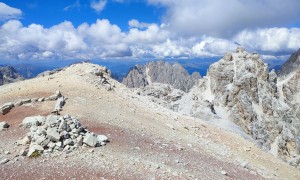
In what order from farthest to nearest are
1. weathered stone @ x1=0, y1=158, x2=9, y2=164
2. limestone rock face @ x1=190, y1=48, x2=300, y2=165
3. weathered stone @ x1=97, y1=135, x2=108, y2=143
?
1. limestone rock face @ x1=190, y1=48, x2=300, y2=165
2. weathered stone @ x1=97, y1=135, x2=108, y2=143
3. weathered stone @ x1=0, y1=158, x2=9, y2=164

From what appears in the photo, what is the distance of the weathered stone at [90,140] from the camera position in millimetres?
23469

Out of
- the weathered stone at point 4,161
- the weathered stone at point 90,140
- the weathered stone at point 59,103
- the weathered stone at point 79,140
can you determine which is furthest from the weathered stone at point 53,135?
the weathered stone at point 59,103

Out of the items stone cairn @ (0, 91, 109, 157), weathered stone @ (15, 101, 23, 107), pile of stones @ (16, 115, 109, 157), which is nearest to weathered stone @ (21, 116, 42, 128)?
stone cairn @ (0, 91, 109, 157)

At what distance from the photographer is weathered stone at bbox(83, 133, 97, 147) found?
2347cm

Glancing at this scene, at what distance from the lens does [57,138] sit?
22547mm

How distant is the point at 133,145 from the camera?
25.9 metres

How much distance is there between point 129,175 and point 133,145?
16.7ft

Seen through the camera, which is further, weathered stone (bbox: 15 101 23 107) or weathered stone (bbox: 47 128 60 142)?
weathered stone (bbox: 15 101 23 107)

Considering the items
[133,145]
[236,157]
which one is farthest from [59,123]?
[236,157]

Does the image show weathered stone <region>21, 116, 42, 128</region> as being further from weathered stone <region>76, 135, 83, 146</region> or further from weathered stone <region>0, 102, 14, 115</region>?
weathered stone <region>0, 102, 14, 115</region>

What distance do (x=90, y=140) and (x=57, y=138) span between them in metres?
2.41

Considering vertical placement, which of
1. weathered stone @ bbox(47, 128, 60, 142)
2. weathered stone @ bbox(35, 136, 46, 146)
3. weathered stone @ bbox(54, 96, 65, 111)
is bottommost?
weathered stone @ bbox(35, 136, 46, 146)

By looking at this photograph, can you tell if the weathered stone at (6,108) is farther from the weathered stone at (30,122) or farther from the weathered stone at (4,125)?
the weathered stone at (30,122)

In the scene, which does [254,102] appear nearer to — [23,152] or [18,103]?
[18,103]
